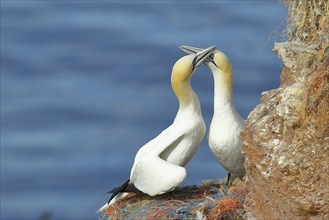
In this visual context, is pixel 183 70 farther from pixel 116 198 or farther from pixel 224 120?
pixel 116 198

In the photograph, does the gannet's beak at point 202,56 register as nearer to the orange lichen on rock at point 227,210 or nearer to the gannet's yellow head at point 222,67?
the gannet's yellow head at point 222,67

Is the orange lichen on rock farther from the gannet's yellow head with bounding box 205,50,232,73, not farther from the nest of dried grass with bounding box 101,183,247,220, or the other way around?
the gannet's yellow head with bounding box 205,50,232,73

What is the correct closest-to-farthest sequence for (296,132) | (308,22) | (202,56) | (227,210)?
(296,132)
(308,22)
(227,210)
(202,56)

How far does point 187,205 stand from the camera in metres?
8.90

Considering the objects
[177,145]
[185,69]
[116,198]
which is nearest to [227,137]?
[177,145]

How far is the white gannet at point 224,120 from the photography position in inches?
343

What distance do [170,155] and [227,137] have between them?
1.79ft

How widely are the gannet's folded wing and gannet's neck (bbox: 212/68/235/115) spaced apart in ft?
1.68

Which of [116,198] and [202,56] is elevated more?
[202,56]

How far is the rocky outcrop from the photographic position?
7.54m

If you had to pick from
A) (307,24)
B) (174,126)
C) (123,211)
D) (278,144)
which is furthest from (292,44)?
(123,211)

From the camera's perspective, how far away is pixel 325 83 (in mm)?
7539

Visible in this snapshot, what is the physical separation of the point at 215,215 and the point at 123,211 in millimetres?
838

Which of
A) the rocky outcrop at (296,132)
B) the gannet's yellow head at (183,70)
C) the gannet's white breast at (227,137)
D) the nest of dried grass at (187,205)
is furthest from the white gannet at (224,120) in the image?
the rocky outcrop at (296,132)
